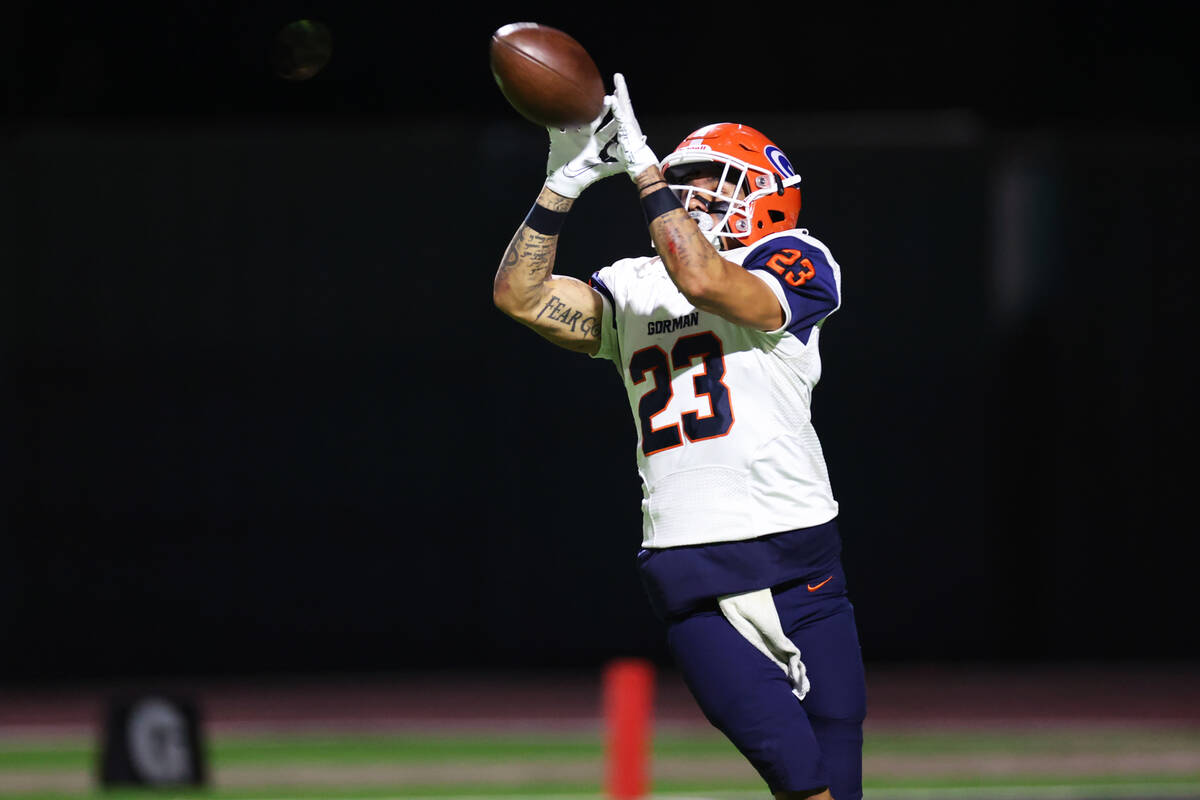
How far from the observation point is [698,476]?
3.87 meters

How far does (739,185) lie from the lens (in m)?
4.09

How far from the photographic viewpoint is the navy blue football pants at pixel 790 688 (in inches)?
147

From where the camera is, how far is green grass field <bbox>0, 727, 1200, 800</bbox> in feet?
25.5

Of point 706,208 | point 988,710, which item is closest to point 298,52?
point 706,208

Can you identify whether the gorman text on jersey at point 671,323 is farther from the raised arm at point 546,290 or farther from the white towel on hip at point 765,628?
the white towel on hip at point 765,628

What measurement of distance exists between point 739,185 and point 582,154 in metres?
0.38

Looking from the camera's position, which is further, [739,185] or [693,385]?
[739,185]

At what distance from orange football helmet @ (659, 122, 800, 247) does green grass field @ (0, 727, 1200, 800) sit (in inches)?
149

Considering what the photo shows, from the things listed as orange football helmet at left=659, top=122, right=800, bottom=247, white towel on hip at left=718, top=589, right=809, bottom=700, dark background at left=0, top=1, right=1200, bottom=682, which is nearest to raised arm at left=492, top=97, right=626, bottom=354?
orange football helmet at left=659, top=122, right=800, bottom=247

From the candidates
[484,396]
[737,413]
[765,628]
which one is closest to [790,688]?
[765,628]

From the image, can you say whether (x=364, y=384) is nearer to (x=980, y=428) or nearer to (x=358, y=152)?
(x=358, y=152)

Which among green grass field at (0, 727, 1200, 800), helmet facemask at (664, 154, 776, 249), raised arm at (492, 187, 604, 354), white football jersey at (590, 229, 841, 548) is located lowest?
green grass field at (0, 727, 1200, 800)

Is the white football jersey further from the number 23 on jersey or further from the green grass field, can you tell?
the green grass field

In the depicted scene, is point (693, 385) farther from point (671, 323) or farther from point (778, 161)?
point (778, 161)
